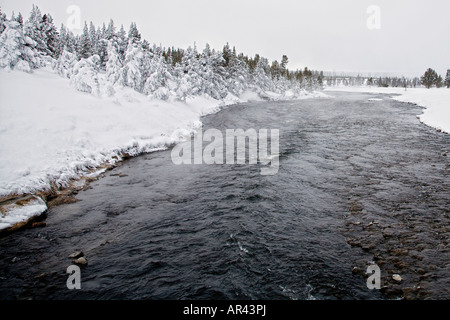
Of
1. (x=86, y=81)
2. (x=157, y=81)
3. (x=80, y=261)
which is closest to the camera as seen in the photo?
(x=80, y=261)

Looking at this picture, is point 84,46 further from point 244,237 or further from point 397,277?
point 397,277

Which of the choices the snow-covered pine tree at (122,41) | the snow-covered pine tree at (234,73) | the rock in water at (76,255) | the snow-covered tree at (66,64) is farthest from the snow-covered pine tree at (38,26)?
the rock in water at (76,255)

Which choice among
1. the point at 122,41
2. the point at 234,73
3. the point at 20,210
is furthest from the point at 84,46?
the point at 20,210

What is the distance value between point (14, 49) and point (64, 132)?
2165 centimetres

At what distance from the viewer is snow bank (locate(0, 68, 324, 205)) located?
12227 mm

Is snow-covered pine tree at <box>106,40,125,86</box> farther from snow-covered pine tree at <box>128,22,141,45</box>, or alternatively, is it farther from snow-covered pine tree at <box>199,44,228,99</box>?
snow-covered pine tree at <box>199,44,228,99</box>

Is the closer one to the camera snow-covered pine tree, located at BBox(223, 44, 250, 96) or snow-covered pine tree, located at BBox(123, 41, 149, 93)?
snow-covered pine tree, located at BBox(123, 41, 149, 93)

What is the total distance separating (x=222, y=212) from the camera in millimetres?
10789

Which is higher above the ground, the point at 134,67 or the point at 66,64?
the point at 66,64

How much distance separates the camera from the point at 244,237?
8.86 m

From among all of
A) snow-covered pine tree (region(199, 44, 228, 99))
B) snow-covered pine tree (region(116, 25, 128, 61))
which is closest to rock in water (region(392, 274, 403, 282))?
snow-covered pine tree (region(116, 25, 128, 61))

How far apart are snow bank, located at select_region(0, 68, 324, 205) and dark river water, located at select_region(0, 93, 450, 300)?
6.50ft
